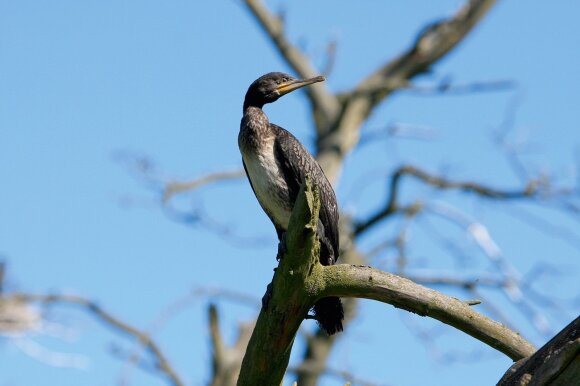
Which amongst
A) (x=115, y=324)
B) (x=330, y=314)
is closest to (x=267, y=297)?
(x=330, y=314)

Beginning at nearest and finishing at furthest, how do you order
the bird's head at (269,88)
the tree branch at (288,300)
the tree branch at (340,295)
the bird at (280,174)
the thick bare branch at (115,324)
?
the tree branch at (288,300), the tree branch at (340,295), the bird at (280,174), the bird's head at (269,88), the thick bare branch at (115,324)

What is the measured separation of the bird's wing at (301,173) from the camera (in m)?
6.20

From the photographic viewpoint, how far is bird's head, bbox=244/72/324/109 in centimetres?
690

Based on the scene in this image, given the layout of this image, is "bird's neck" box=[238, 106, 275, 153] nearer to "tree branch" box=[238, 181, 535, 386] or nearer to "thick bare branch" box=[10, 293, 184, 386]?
"tree branch" box=[238, 181, 535, 386]

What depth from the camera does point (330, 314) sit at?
575 cm

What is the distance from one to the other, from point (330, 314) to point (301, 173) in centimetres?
86

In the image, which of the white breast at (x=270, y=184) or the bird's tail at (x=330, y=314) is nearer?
the bird's tail at (x=330, y=314)

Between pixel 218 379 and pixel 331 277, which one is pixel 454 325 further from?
pixel 218 379

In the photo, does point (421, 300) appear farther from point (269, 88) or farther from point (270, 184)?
point (269, 88)

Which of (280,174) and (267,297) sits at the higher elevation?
Answer: (280,174)

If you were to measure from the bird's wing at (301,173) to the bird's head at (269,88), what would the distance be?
0.59 m

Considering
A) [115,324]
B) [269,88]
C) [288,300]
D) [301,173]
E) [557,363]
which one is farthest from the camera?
[115,324]

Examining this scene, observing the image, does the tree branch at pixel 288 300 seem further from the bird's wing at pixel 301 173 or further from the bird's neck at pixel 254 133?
the bird's neck at pixel 254 133

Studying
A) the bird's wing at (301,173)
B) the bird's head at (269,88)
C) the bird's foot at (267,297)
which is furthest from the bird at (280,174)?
the bird's foot at (267,297)
